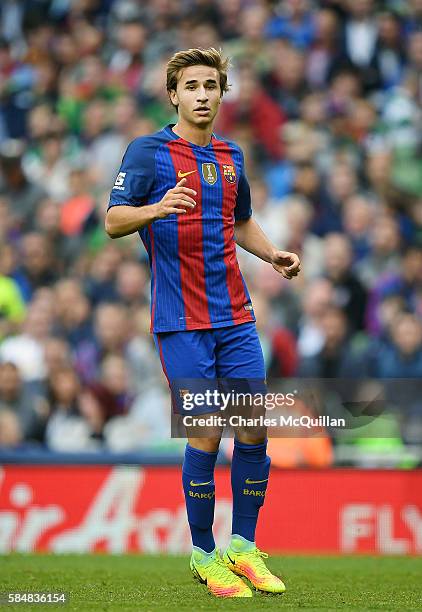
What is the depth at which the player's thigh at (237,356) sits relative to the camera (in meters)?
5.45

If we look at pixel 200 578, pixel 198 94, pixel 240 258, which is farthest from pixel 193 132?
pixel 240 258

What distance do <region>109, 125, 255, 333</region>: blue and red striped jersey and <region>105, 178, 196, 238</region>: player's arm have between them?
0.11m

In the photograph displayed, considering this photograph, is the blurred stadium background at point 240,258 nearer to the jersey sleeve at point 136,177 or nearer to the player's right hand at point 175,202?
the jersey sleeve at point 136,177

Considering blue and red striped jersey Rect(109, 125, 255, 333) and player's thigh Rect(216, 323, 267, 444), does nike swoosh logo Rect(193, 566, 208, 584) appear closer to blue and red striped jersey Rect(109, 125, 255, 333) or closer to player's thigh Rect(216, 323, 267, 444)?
player's thigh Rect(216, 323, 267, 444)

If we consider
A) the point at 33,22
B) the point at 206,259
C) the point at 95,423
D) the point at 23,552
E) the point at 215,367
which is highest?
the point at 33,22

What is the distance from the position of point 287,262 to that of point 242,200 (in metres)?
0.43

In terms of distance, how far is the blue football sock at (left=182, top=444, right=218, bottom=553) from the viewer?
537 centimetres

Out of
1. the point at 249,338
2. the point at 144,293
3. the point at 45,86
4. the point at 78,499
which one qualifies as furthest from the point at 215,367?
the point at 45,86

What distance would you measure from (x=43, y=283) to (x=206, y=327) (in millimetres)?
6308

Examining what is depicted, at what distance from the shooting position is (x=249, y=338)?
550cm

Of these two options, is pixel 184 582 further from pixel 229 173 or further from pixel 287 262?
pixel 229 173

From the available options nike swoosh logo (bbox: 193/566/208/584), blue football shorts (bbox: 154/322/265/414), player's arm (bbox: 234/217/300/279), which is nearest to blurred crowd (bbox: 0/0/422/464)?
→ player's arm (bbox: 234/217/300/279)

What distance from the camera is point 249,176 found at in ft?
37.0

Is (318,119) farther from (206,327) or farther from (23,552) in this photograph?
(206,327)
